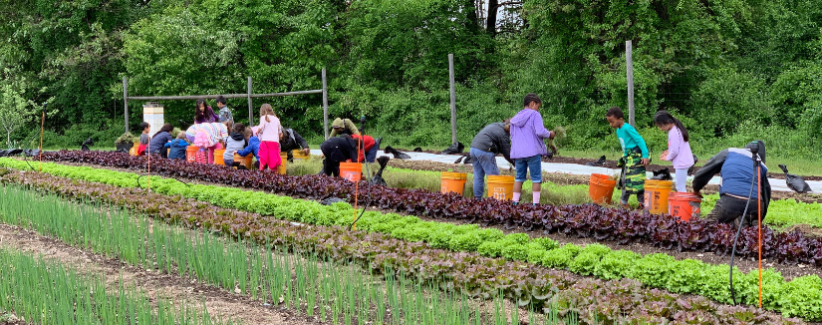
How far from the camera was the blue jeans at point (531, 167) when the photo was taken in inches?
343

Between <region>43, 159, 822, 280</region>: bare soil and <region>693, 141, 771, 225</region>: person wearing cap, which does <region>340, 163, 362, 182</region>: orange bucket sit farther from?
<region>693, 141, 771, 225</region>: person wearing cap

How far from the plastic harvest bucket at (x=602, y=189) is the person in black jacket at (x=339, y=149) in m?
3.72

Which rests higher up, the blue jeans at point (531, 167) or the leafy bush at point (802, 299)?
the blue jeans at point (531, 167)

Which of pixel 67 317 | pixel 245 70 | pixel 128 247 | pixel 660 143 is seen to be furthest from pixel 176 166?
pixel 245 70

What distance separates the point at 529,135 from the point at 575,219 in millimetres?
1320

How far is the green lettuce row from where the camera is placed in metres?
5.14

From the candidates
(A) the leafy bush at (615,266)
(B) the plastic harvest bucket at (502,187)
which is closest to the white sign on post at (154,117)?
(B) the plastic harvest bucket at (502,187)

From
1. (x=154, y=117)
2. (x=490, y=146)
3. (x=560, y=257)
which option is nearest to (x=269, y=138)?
(x=490, y=146)

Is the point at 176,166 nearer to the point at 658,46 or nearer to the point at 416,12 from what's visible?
the point at 658,46

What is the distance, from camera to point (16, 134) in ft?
92.4

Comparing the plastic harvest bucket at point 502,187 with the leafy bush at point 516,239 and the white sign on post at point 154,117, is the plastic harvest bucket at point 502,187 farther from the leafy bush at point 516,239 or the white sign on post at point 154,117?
the white sign on post at point 154,117

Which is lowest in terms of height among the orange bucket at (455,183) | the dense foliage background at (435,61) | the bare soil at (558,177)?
the bare soil at (558,177)

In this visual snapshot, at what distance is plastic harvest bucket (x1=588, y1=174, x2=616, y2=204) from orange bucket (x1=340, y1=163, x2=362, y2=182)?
3179 mm

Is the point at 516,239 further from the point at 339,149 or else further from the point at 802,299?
the point at 339,149
